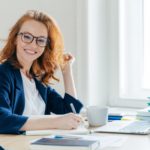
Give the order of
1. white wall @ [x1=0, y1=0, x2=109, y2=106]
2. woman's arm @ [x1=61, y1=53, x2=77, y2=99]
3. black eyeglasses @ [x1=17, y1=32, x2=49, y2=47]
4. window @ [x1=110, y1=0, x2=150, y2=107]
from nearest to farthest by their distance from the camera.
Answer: black eyeglasses @ [x1=17, y1=32, x2=49, y2=47] → woman's arm @ [x1=61, y1=53, x2=77, y2=99] → white wall @ [x1=0, y1=0, x2=109, y2=106] → window @ [x1=110, y1=0, x2=150, y2=107]

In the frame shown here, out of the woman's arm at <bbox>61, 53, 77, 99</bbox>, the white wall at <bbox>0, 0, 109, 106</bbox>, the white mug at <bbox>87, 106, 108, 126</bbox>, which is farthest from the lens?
the white wall at <bbox>0, 0, 109, 106</bbox>

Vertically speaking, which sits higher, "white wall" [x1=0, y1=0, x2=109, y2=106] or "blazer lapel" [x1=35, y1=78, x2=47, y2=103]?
"white wall" [x1=0, y1=0, x2=109, y2=106]

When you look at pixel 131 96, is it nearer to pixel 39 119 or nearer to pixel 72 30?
pixel 72 30

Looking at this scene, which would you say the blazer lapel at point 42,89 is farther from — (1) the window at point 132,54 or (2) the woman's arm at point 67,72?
(1) the window at point 132,54

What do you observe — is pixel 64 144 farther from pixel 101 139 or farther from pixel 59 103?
pixel 59 103

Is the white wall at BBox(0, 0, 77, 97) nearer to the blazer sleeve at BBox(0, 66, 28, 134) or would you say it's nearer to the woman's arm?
the woman's arm

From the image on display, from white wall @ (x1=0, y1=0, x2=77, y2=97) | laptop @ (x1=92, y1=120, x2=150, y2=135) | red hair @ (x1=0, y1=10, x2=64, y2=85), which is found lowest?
laptop @ (x1=92, y1=120, x2=150, y2=135)

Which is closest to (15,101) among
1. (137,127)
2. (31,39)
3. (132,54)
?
(31,39)

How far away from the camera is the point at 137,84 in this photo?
2.65 meters

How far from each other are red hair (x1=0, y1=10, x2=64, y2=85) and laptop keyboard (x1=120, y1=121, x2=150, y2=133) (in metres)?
0.55

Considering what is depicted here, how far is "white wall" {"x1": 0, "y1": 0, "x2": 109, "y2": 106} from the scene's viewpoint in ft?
8.09

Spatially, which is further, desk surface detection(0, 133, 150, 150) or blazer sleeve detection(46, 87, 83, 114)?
blazer sleeve detection(46, 87, 83, 114)

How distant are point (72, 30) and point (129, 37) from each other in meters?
0.37

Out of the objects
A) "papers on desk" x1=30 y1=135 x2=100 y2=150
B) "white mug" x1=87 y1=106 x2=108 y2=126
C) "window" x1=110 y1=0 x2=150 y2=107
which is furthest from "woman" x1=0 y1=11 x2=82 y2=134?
"window" x1=110 y1=0 x2=150 y2=107
